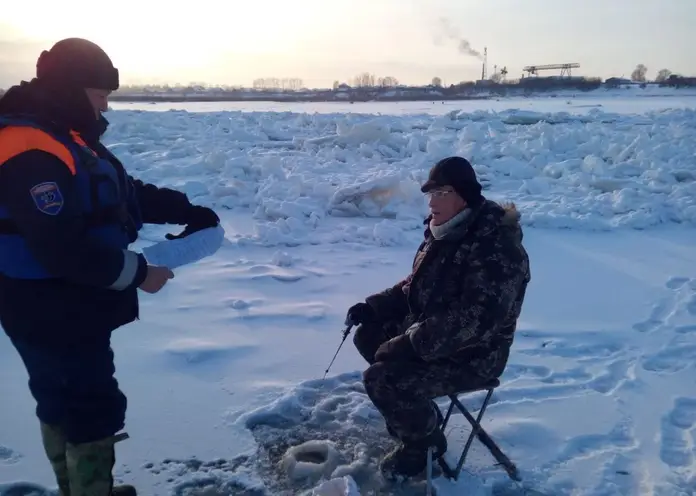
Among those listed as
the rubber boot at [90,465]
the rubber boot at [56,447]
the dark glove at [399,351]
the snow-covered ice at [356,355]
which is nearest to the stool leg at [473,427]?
the snow-covered ice at [356,355]

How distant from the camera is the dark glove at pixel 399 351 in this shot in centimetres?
267

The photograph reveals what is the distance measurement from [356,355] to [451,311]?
5.58ft

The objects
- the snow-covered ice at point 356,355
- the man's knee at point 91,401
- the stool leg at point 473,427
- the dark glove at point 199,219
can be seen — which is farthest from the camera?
the snow-covered ice at point 356,355

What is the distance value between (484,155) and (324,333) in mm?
8725

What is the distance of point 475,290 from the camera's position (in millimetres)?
2455

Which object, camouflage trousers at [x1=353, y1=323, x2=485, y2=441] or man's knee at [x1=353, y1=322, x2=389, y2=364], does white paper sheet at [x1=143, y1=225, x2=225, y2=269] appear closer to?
camouflage trousers at [x1=353, y1=323, x2=485, y2=441]

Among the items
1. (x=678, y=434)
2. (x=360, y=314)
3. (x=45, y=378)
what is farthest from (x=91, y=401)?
(x=678, y=434)

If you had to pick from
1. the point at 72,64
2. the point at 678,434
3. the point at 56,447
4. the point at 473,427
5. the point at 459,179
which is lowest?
the point at 678,434

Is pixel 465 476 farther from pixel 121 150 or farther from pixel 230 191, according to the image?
pixel 121 150

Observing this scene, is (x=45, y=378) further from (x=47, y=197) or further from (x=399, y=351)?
(x=399, y=351)

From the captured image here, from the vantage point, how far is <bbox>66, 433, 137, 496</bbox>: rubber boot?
210cm

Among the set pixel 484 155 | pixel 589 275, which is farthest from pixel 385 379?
pixel 484 155

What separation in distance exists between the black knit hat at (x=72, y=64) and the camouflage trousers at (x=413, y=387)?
1.62 m

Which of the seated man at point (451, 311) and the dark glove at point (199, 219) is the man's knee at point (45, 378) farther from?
the seated man at point (451, 311)
